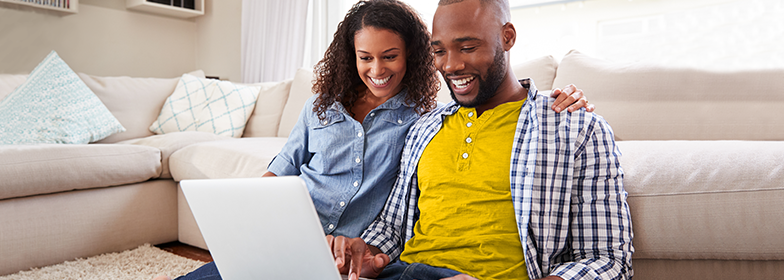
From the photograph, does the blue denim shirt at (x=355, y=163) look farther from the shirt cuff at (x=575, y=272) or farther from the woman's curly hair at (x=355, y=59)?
the shirt cuff at (x=575, y=272)

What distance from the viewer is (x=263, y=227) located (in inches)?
26.2

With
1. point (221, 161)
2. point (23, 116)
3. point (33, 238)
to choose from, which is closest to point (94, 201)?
point (33, 238)

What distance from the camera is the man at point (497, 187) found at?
0.86 metres

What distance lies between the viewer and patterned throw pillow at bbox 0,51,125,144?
2.09 metres

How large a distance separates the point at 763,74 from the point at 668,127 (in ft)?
1.01

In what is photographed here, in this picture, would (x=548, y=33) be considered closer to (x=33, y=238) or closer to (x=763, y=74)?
(x=763, y=74)

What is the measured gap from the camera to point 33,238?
169cm

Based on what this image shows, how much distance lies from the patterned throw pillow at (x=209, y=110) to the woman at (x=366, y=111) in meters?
1.44

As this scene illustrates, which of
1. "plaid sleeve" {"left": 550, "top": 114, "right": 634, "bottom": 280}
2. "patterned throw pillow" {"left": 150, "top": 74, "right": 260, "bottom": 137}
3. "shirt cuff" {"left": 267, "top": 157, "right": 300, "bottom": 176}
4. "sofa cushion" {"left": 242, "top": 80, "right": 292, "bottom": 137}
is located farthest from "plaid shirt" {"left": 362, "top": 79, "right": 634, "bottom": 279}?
"patterned throw pillow" {"left": 150, "top": 74, "right": 260, "bottom": 137}

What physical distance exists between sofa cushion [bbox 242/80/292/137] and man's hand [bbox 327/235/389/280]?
1714mm

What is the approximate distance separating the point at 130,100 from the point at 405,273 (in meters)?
2.23

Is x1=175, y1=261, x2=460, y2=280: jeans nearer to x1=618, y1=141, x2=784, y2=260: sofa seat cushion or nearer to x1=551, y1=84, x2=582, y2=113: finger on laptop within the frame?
x1=551, y1=84, x2=582, y2=113: finger on laptop

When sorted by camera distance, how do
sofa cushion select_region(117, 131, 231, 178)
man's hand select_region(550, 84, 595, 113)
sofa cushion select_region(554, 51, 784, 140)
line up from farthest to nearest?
sofa cushion select_region(117, 131, 231, 178), sofa cushion select_region(554, 51, 784, 140), man's hand select_region(550, 84, 595, 113)

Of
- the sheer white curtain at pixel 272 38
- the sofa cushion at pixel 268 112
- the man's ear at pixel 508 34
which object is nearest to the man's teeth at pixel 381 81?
the man's ear at pixel 508 34
